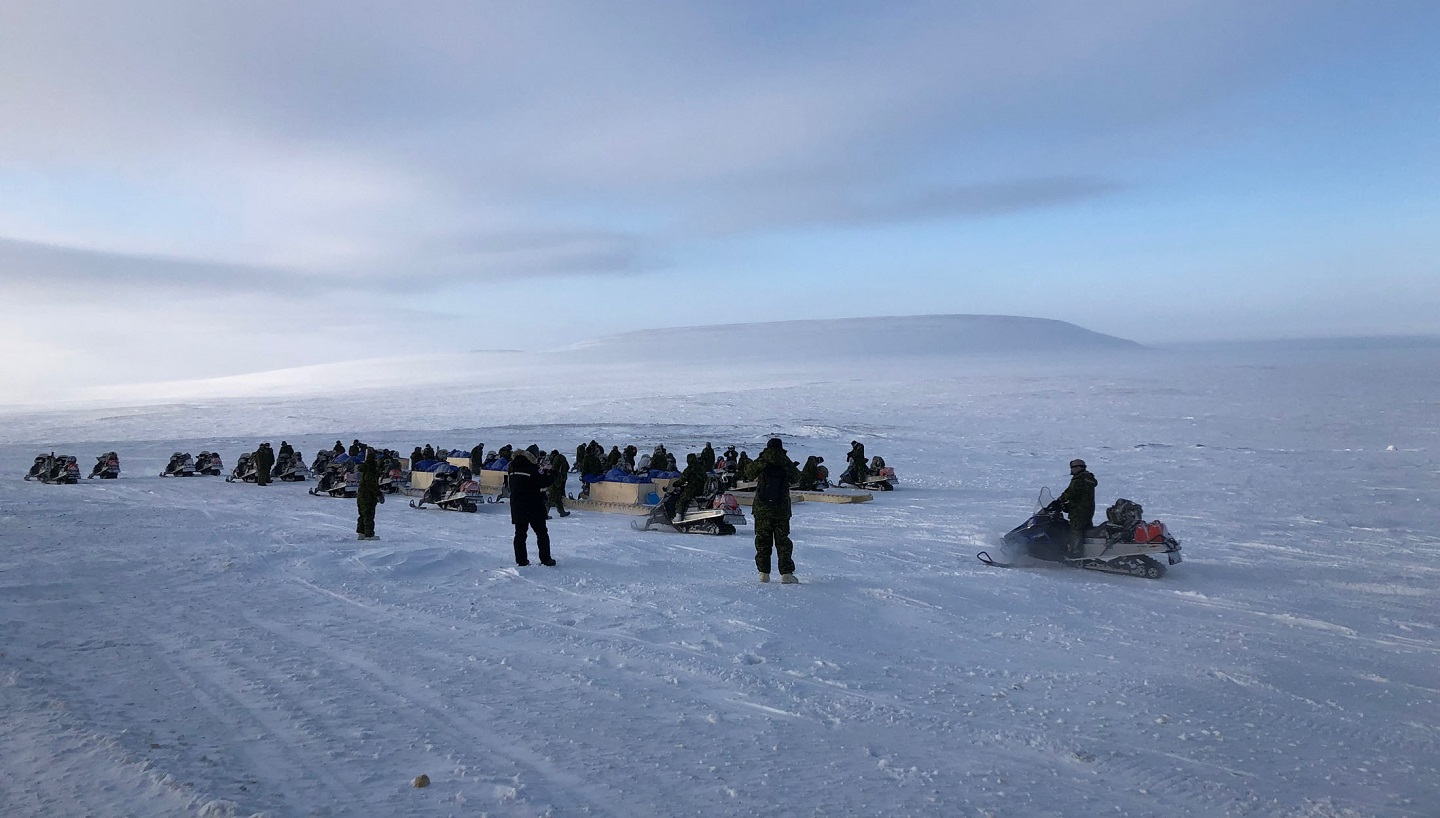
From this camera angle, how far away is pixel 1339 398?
47156 millimetres

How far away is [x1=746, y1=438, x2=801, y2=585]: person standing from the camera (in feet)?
28.3

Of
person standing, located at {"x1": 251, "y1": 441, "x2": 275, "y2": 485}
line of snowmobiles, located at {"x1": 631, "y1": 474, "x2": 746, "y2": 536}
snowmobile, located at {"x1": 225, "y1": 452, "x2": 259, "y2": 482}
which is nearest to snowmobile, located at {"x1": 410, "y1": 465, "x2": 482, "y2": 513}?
line of snowmobiles, located at {"x1": 631, "y1": 474, "x2": 746, "y2": 536}

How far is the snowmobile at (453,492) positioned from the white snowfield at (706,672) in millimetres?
2710

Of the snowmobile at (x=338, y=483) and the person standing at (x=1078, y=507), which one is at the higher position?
the person standing at (x=1078, y=507)

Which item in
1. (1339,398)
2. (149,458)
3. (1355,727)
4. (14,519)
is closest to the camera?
(1355,727)

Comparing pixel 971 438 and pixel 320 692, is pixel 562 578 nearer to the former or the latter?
pixel 320 692

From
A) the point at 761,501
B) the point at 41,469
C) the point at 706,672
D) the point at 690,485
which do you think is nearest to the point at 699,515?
the point at 690,485

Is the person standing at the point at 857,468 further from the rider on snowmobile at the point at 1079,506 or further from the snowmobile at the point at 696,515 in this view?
the rider on snowmobile at the point at 1079,506

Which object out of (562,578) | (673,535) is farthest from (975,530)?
(562,578)

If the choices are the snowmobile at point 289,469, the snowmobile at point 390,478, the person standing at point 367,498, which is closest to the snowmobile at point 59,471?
the snowmobile at point 289,469

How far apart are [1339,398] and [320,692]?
53.5 m

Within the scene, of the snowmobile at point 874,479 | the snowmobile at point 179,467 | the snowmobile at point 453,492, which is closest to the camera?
the snowmobile at point 453,492

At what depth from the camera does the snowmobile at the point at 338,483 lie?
65.2ft

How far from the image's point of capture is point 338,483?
20094 millimetres
